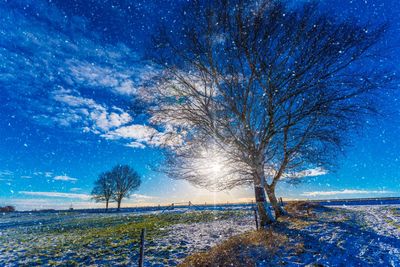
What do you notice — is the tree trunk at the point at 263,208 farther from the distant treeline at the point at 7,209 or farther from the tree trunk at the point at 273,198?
the distant treeline at the point at 7,209

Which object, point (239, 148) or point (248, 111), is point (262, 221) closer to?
point (239, 148)

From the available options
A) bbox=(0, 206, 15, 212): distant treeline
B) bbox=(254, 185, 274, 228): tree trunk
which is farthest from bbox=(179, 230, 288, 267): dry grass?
bbox=(0, 206, 15, 212): distant treeline

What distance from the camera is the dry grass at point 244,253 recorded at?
5834 mm

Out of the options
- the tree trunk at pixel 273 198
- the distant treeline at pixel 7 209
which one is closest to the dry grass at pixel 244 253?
the tree trunk at pixel 273 198

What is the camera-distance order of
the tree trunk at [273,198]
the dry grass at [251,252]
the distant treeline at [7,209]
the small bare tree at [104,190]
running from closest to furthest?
the dry grass at [251,252] → the tree trunk at [273,198] → the small bare tree at [104,190] → the distant treeline at [7,209]

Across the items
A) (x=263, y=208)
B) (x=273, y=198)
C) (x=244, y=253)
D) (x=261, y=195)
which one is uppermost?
(x=261, y=195)

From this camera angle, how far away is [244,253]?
634cm

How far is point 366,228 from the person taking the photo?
8.32 meters

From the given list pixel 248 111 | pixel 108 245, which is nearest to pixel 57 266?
pixel 108 245

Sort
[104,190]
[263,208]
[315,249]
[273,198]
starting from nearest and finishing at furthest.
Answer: [315,249] → [263,208] → [273,198] → [104,190]

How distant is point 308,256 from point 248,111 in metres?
5.90

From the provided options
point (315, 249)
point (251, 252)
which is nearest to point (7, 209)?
point (251, 252)

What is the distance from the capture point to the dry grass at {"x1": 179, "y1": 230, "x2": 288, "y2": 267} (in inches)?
230

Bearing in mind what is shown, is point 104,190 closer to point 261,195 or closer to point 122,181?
point 122,181
